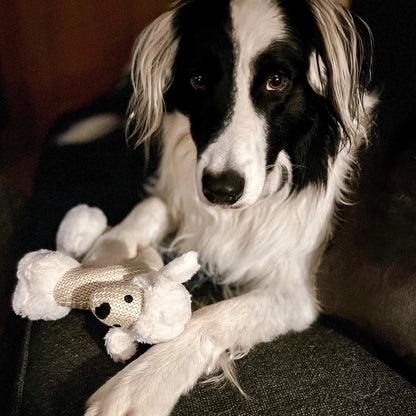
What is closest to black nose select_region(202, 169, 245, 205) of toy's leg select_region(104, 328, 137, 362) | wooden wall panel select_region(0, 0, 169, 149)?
toy's leg select_region(104, 328, 137, 362)

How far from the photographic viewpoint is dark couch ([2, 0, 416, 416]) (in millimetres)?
973

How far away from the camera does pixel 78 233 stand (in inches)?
50.7

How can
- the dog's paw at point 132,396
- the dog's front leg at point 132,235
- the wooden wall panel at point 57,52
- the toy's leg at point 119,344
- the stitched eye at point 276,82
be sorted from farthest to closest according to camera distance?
the wooden wall panel at point 57,52 → the dog's front leg at point 132,235 → the stitched eye at point 276,82 → the toy's leg at point 119,344 → the dog's paw at point 132,396

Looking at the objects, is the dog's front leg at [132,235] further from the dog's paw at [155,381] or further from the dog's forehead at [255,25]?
the dog's forehead at [255,25]

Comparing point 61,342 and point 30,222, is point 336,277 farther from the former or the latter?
point 30,222

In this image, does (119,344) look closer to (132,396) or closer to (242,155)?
(132,396)

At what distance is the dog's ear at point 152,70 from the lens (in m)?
1.30

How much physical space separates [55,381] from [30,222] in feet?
2.39

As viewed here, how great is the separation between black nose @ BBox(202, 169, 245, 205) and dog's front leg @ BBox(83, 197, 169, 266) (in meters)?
0.35

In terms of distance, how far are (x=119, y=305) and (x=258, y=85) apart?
618 millimetres

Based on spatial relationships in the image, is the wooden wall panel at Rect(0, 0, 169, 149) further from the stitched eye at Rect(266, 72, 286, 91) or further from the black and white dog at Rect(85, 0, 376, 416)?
the stitched eye at Rect(266, 72, 286, 91)

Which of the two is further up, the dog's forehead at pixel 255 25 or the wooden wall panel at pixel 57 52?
the dog's forehead at pixel 255 25

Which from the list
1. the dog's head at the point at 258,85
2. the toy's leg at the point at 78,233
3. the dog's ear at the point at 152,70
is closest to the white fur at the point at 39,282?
the toy's leg at the point at 78,233

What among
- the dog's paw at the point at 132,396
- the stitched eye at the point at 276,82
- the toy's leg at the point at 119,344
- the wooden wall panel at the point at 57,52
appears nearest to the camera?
the dog's paw at the point at 132,396
